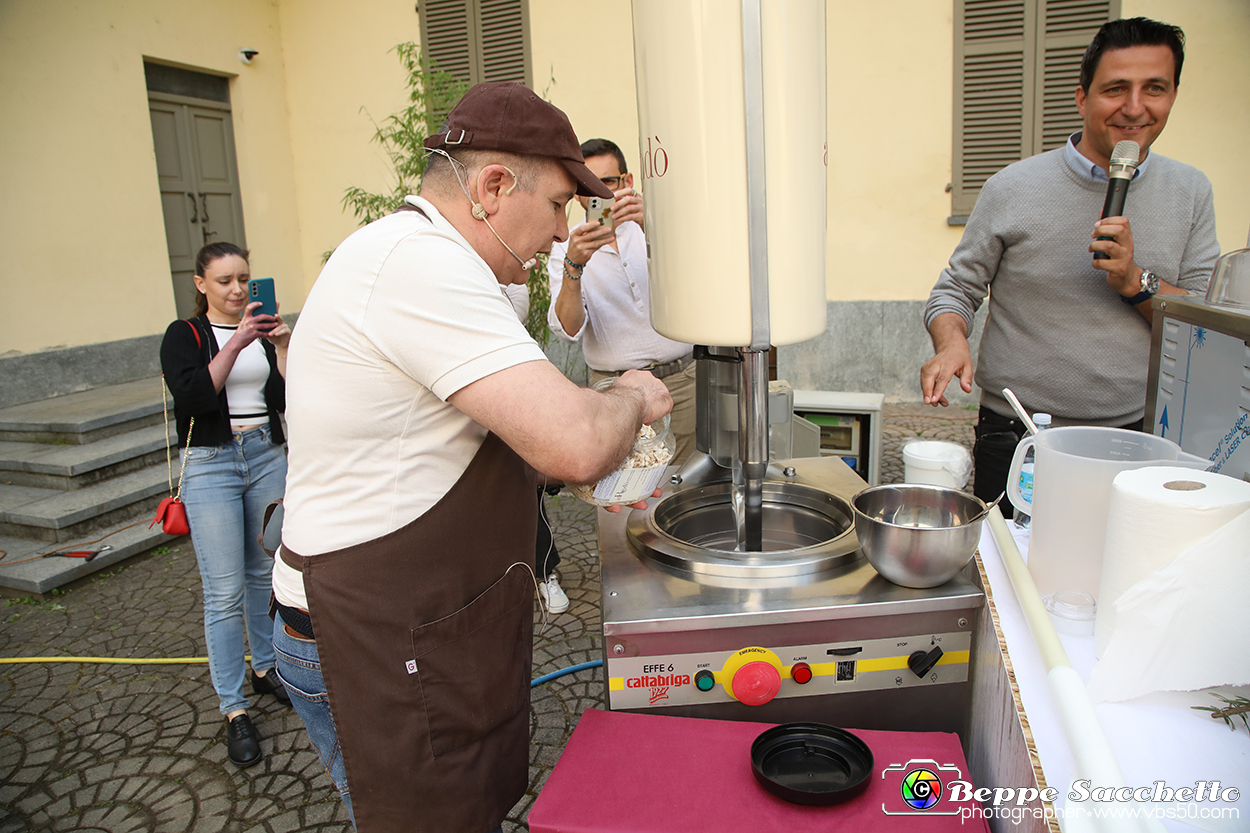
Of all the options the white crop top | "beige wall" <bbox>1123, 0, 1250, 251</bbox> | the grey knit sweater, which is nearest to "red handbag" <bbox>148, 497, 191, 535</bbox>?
the white crop top

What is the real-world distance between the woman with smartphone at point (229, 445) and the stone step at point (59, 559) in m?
1.86

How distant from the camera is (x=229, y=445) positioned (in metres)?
2.86

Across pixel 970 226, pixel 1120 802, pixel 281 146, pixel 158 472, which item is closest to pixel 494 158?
pixel 1120 802

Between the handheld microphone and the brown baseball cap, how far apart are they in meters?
1.43

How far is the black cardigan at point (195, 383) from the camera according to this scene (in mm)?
2752

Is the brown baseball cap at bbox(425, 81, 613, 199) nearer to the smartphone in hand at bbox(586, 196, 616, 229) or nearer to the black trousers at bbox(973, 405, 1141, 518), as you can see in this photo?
the smartphone in hand at bbox(586, 196, 616, 229)

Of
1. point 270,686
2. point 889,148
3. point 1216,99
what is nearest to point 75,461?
point 270,686

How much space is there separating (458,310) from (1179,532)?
3.14ft

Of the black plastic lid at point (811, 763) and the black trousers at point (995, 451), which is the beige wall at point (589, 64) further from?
Result: the black plastic lid at point (811, 763)

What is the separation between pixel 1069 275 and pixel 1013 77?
4933 millimetres

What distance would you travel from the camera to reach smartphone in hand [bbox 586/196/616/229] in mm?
2931

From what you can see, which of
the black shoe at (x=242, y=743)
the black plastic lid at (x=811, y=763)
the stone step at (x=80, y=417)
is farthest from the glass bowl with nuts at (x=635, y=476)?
the stone step at (x=80, y=417)

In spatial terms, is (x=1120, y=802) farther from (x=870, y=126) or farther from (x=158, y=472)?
(x=870, y=126)

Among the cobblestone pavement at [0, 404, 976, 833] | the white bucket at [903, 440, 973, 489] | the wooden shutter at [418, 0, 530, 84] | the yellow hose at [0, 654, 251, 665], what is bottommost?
the cobblestone pavement at [0, 404, 976, 833]
